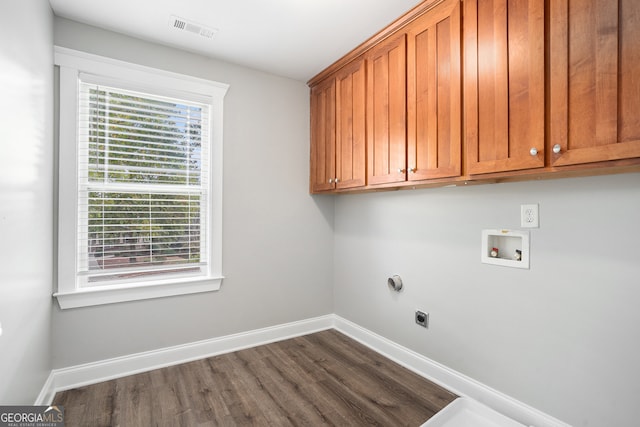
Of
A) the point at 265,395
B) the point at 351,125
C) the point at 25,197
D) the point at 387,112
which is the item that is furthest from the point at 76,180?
the point at 387,112

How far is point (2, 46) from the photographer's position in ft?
4.14

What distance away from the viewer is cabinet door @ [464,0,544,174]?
144 centimetres

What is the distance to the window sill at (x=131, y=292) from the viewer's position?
83.9 inches

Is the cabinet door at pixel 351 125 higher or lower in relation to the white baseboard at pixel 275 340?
higher

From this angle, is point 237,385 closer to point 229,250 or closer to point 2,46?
point 229,250

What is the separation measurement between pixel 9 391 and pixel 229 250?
155 cm

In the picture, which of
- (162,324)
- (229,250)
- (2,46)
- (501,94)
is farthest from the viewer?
(229,250)

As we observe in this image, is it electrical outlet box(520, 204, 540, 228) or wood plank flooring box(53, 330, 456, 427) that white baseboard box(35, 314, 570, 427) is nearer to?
wood plank flooring box(53, 330, 456, 427)

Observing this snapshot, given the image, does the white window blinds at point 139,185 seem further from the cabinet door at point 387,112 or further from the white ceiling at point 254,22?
the cabinet door at point 387,112

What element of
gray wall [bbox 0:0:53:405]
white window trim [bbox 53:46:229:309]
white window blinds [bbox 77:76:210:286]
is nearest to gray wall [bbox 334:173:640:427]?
white window trim [bbox 53:46:229:309]

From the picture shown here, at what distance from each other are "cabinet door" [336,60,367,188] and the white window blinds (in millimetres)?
1126

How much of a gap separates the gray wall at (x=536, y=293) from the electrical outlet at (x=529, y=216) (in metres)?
0.03

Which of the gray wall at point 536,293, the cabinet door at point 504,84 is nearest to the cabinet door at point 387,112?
the gray wall at point 536,293

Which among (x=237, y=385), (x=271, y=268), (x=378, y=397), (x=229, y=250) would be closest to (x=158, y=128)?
(x=229, y=250)
